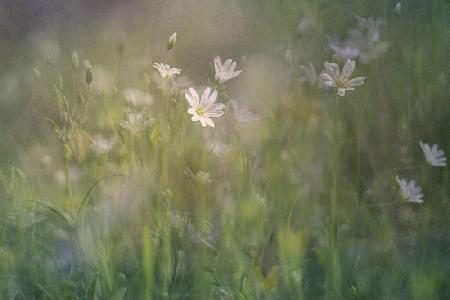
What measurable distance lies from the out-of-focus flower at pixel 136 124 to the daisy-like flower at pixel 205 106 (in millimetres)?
102

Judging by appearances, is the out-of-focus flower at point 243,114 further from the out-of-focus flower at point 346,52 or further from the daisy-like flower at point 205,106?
the out-of-focus flower at point 346,52

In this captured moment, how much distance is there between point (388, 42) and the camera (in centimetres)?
174

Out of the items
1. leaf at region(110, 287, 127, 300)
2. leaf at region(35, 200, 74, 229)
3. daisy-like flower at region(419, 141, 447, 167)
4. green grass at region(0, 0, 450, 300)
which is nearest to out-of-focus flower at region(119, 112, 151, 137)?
green grass at region(0, 0, 450, 300)

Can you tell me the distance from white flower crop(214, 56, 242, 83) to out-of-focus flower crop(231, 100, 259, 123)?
0.35 feet

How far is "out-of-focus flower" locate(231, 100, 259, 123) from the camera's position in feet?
5.18

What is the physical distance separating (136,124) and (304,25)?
51 cm

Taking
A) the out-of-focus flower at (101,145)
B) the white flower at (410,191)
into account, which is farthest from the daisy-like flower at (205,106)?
the white flower at (410,191)

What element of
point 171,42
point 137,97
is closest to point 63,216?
point 137,97

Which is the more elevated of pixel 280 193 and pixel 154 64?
pixel 154 64

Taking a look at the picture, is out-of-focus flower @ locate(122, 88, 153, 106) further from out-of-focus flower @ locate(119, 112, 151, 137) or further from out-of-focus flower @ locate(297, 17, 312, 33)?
out-of-focus flower @ locate(297, 17, 312, 33)

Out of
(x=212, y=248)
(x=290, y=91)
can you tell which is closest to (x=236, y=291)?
(x=212, y=248)

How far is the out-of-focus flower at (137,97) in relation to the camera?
153cm

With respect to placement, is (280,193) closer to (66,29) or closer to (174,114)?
(174,114)

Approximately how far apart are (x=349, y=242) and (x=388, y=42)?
0.53m
